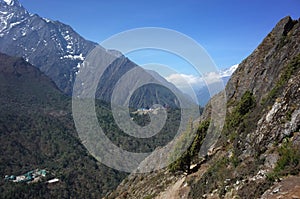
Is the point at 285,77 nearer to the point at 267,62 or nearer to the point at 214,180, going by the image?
the point at 214,180

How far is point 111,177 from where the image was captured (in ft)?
619

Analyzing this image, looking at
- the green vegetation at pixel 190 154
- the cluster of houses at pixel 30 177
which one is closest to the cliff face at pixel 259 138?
the green vegetation at pixel 190 154

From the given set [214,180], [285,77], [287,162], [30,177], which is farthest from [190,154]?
[30,177]

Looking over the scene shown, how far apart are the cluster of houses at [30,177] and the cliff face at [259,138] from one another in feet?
498

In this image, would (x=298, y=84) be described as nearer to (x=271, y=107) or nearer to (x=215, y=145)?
(x=271, y=107)

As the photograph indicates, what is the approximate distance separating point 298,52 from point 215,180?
49.2ft

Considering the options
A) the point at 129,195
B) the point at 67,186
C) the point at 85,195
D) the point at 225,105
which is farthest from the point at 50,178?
the point at 225,105

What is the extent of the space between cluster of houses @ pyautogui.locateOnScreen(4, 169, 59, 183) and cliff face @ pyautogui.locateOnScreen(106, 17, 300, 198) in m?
152

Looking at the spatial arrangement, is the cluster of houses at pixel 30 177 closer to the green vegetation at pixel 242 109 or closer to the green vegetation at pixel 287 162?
the green vegetation at pixel 242 109

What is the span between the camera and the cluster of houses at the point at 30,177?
6914 inches

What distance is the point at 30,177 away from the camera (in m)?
180

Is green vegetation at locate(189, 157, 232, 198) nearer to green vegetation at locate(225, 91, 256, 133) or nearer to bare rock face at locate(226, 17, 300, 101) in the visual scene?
green vegetation at locate(225, 91, 256, 133)

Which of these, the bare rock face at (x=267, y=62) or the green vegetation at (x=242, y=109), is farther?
the green vegetation at (x=242, y=109)

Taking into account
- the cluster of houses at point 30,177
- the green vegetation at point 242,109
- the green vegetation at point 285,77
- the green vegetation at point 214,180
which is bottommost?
the cluster of houses at point 30,177
